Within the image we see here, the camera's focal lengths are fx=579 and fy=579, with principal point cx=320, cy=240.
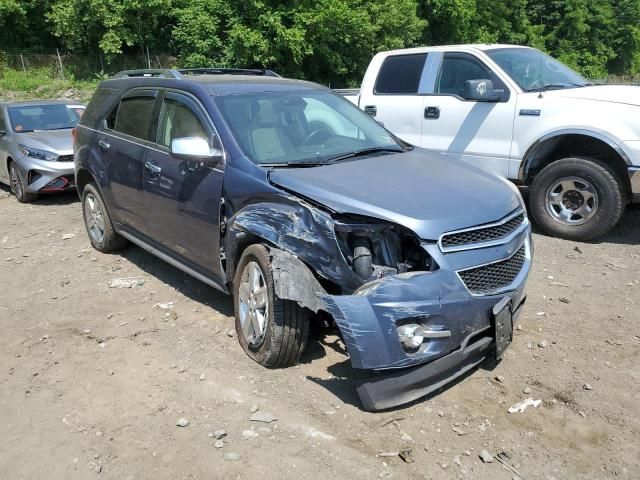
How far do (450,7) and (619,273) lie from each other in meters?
34.3

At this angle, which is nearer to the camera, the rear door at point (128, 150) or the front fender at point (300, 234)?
the front fender at point (300, 234)

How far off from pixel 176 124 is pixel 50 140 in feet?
18.0

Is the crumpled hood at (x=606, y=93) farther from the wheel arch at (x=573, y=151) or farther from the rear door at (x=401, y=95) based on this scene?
the rear door at (x=401, y=95)

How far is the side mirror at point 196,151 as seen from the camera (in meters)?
4.05

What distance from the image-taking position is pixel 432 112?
23.7ft

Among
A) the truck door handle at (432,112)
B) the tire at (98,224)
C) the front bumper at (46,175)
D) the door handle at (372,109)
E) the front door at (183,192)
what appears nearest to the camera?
the front door at (183,192)

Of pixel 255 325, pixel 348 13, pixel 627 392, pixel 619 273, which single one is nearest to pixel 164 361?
pixel 255 325

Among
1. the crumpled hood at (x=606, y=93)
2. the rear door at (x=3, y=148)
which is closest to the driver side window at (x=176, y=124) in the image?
the crumpled hood at (x=606, y=93)

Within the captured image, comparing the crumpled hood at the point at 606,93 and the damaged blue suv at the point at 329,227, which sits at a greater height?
the crumpled hood at the point at 606,93

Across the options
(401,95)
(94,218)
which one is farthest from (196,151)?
(401,95)

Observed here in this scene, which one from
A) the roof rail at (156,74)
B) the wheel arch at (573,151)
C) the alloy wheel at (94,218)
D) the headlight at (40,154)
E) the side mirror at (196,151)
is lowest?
the alloy wheel at (94,218)

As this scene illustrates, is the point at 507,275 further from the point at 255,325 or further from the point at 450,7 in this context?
the point at 450,7

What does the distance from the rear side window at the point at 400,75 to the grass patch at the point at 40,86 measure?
18775mm

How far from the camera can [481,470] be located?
9.51 feet
